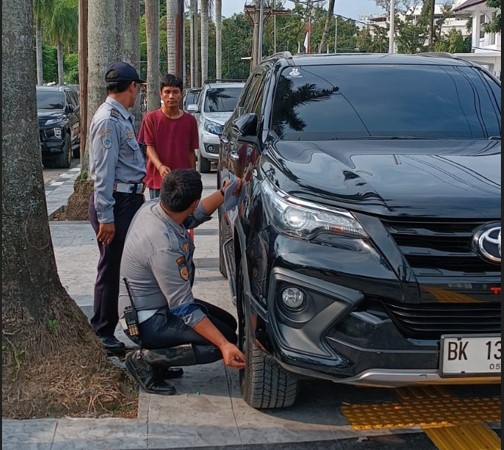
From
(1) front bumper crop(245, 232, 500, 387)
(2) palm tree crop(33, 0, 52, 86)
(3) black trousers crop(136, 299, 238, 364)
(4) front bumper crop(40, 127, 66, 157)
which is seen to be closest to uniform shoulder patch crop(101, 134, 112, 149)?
(3) black trousers crop(136, 299, 238, 364)

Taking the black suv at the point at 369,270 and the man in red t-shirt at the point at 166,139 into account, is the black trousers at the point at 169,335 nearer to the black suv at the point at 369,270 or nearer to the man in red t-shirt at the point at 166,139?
the black suv at the point at 369,270

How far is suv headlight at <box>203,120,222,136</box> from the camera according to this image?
15562 millimetres

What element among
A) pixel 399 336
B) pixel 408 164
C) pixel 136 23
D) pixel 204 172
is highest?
pixel 136 23

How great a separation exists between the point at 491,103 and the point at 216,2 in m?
36.2

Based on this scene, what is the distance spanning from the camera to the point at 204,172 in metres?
16.3

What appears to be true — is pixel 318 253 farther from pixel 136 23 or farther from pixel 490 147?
pixel 136 23

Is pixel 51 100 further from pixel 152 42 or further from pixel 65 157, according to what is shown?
pixel 152 42

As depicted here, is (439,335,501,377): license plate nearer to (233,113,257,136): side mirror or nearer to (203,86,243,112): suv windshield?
(233,113,257,136): side mirror

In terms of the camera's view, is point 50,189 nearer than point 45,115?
Yes

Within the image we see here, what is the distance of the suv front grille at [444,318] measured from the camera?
11.6 feet

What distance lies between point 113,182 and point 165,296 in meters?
1.01

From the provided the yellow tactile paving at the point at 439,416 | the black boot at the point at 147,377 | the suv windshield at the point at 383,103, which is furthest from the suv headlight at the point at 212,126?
the yellow tactile paving at the point at 439,416

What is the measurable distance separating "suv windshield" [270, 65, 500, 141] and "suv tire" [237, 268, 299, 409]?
1.31 metres

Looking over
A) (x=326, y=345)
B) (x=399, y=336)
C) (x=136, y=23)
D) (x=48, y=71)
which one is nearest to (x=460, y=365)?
(x=399, y=336)
